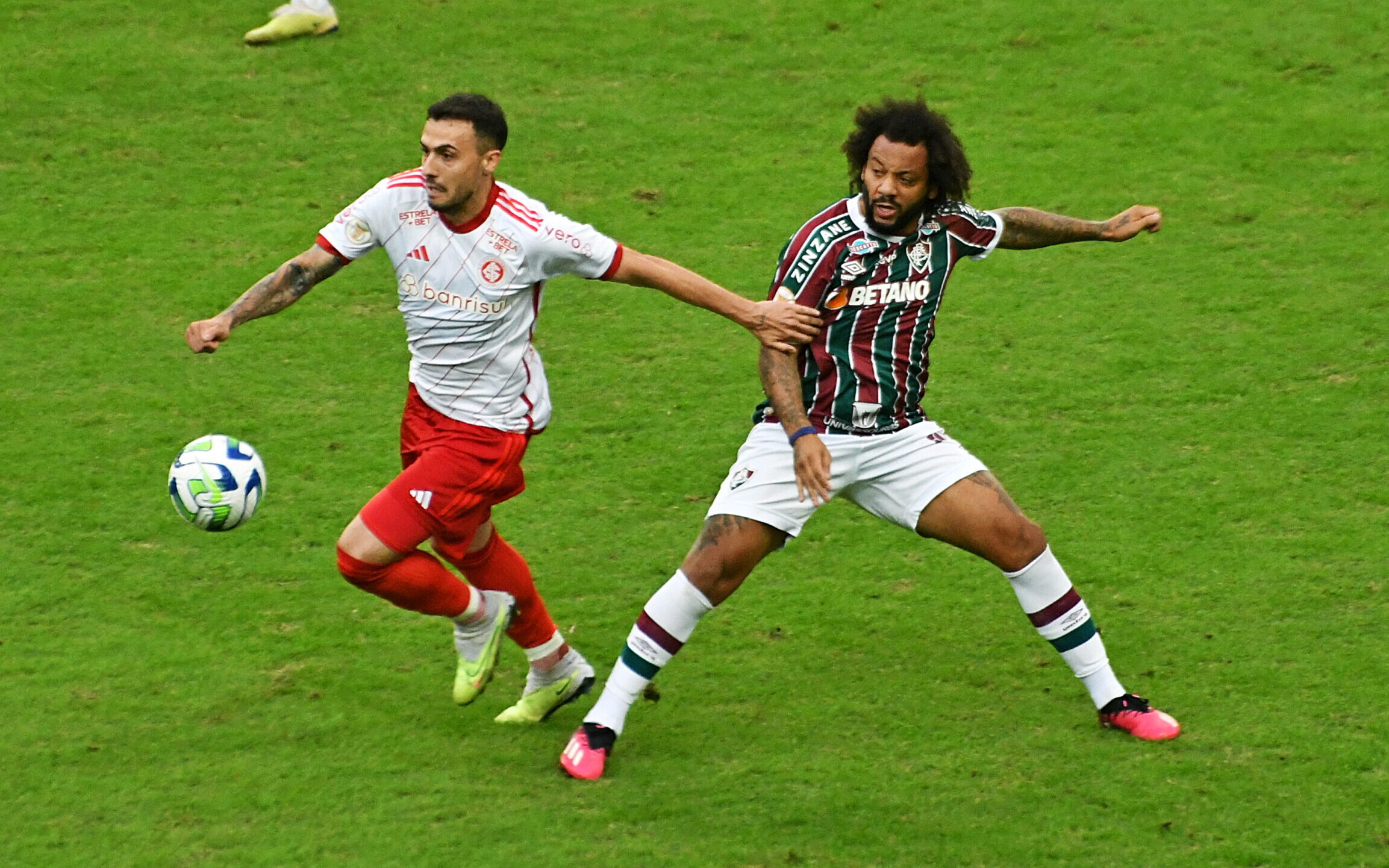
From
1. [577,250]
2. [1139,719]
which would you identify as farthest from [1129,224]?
[577,250]

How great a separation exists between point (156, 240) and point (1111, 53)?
6.39 meters

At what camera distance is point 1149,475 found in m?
7.46

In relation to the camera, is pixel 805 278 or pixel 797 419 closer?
pixel 797 419

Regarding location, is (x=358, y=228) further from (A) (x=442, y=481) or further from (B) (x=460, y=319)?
(A) (x=442, y=481)

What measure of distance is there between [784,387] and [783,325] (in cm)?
20

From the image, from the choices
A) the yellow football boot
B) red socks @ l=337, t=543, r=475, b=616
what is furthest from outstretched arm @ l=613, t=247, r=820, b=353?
the yellow football boot

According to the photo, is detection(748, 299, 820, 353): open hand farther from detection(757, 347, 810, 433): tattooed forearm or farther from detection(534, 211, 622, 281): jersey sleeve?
detection(534, 211, 622, 281): jersey sleeve

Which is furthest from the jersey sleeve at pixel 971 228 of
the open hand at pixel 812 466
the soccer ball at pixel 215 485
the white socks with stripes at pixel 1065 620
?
the soccer ball at pixel 215 485

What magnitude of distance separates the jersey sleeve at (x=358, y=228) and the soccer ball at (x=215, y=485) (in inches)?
31.4

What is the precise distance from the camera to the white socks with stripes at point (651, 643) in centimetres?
559

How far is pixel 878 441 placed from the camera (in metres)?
5.66

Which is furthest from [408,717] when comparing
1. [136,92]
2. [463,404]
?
[136,92]

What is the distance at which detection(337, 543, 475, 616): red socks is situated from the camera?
5.55 metres

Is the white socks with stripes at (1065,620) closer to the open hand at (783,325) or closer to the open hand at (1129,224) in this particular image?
the open hand at (783,325)
